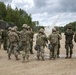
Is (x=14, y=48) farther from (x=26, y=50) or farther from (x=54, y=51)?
(x=54, y=51)

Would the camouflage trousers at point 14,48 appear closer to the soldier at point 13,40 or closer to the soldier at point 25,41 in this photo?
the soldier at point 13,40

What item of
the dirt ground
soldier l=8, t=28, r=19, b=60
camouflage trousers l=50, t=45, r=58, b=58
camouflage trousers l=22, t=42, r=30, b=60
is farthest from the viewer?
soldier l=8, t=28, r=19, b=60

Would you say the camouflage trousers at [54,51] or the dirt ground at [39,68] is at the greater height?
the camouflage trousers at [54,51]

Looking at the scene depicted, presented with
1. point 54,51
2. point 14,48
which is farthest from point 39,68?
point 14,48

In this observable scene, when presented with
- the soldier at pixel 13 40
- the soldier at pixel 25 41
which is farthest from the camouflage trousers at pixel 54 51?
the soldier at pixel 13 40

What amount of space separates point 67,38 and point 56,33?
79 centimetres

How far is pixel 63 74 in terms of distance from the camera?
13320 mm

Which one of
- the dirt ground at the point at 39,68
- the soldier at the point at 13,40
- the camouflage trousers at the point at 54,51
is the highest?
the soldier at the point at 13,40

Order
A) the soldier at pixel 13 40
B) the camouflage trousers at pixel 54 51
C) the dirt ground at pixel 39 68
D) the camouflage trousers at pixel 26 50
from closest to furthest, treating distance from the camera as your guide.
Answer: the dirt ground at pixel 39 68, the camouflage trousers at pixel 26 50, the camouflage trousers at pixel 54 51, the soldier at pixel 13 40

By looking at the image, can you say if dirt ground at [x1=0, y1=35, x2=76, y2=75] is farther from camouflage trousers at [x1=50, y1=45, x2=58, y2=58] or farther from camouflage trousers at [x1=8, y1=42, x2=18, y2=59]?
camouflage trousers at [x1=50, y1=45, x2=58, y2=58]

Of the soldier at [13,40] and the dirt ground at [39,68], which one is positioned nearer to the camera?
the dirt ground at [39,68]

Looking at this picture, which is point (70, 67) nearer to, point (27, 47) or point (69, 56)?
point (27, 47)

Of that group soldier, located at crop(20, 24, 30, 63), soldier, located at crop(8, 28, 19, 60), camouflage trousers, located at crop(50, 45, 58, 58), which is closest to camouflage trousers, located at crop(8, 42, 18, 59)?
soldier, located at crop(8, 28, 19, 60)

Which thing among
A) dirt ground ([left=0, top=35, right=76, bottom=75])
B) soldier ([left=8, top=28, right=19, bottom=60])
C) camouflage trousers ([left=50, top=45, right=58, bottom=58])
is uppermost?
soldier ([left=8, top=28, right=19, bottom=60])
